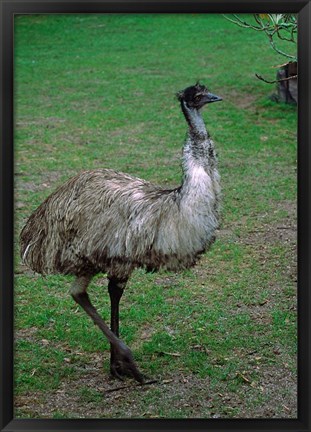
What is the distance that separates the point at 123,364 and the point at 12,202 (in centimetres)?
87

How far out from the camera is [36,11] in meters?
3.33

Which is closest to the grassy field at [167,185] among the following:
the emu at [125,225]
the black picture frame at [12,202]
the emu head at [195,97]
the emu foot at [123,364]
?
the emu foot at [123,364]

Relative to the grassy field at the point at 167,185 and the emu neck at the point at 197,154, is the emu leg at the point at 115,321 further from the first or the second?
the emu neck at the point at 197,154

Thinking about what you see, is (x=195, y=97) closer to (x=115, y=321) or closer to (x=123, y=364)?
(x=115, y=321)

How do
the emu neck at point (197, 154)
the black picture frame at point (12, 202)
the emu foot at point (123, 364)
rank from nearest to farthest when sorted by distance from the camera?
the black picture frame at point (12, 202) → the emu neck at point (197, 154) → the emu foot at point (123, 364)

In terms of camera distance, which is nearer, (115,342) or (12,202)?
(12,202)

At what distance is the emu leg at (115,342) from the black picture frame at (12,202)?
36cm

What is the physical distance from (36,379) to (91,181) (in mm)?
843

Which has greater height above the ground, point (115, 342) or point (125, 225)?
point (125, 225)

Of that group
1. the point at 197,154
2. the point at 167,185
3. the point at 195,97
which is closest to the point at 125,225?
the point at 197,154

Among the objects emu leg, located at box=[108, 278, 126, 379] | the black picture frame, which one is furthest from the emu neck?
emu leg, located at box=[108, 278, 126, 379]

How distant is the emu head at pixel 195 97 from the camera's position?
3.47 m

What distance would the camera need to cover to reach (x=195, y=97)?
3477 mm

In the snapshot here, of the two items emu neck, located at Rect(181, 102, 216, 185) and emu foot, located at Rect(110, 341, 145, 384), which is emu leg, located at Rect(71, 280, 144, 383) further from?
emu neck, located at Rect(181, 102, 216, 185)
